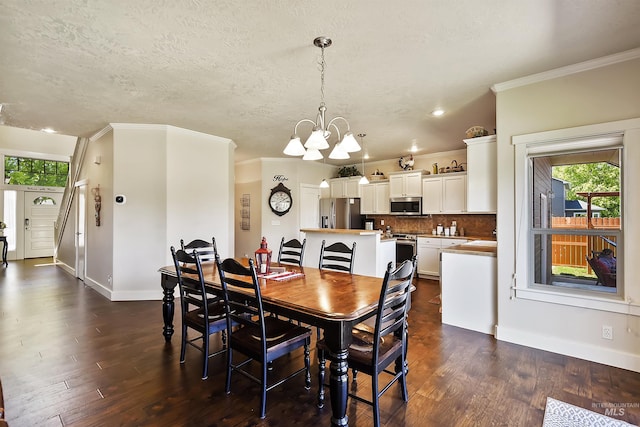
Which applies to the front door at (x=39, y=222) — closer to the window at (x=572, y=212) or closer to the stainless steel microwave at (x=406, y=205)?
the stainless steel microwave at (x=406, y=205)

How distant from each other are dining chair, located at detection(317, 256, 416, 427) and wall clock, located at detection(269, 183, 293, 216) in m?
5.03

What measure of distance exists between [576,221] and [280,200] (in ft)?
17.4

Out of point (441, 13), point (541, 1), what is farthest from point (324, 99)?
point (541, 1)

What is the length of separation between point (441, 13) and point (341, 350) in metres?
2.20

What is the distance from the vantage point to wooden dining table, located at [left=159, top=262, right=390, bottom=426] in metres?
1.63

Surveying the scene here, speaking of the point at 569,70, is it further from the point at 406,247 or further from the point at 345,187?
the point at 345,187

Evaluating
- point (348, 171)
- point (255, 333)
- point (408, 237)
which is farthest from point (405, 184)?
point (255, 333)

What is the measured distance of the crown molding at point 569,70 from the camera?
2.53 metres

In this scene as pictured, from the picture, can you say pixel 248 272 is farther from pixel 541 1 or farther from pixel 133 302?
pixel 133 302

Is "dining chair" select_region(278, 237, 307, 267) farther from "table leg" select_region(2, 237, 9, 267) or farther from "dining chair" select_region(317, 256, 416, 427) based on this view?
"table leg" select_region(2, 237, 9, 267)

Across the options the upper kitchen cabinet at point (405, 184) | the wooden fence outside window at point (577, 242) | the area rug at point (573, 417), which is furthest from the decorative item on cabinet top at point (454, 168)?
the area rug at point (573, 417)

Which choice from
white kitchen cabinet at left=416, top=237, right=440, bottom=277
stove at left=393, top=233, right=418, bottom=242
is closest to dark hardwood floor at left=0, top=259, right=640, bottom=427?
white kitchen cabinet at left=416, top=237, right=440, bottom=277

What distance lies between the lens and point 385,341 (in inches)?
81.0

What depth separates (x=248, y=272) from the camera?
6.27 feet
